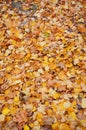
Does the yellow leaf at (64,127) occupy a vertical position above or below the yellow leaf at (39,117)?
below

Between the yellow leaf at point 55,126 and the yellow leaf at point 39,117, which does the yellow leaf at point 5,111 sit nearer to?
the yellow leaf at point 39,117

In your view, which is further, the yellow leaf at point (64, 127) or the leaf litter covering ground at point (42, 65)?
the leaf litter covering ground at point (42, 65)

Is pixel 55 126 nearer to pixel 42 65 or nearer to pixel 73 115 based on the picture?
pixel 73 115

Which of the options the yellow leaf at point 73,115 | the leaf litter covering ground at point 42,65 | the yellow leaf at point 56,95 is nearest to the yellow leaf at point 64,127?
the leaf litter covering ground at point 42,65

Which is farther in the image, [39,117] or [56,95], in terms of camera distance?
[56,95]

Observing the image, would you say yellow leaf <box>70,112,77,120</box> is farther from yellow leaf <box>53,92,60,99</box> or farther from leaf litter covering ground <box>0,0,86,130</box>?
yellow leaf <box>53,92,60,99</box>

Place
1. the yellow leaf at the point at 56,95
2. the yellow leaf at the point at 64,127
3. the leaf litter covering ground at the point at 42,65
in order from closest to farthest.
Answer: the yellow leaf at the point at 64,127, the leaf litter covering ground at the point at 42,65, the yellow leaf at the point at 56,95

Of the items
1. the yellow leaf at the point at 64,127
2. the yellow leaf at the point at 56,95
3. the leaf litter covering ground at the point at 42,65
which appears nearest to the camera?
the yellow leaf at the point at 64,127

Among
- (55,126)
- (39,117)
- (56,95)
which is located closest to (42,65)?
(56,95)
